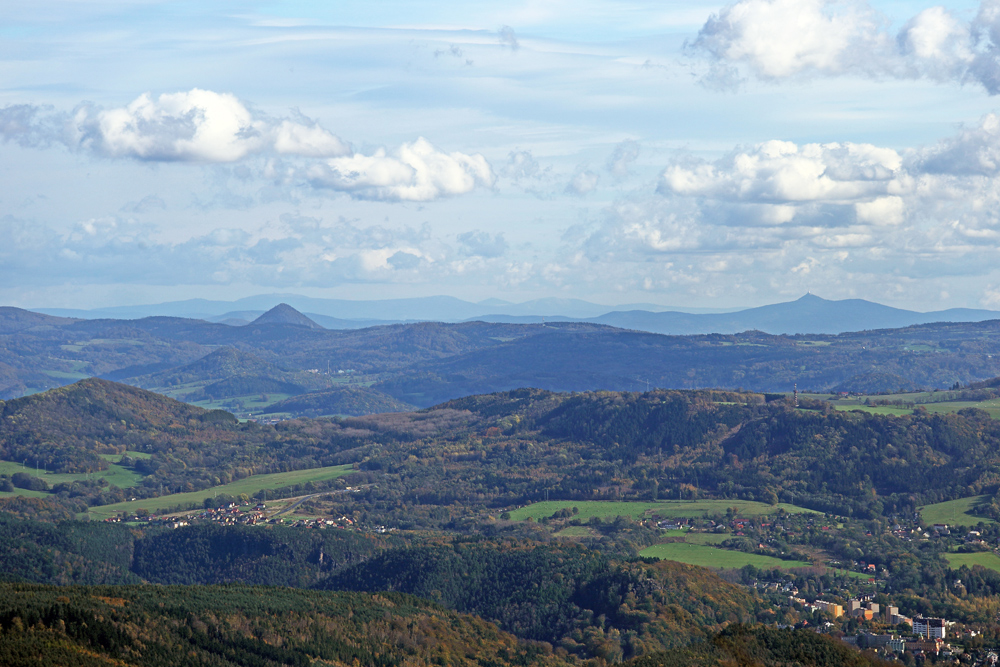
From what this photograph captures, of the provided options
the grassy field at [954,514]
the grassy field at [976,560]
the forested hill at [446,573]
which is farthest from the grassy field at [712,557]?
the grassy field at [954,514]

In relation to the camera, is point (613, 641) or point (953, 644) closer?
point (953, 644)

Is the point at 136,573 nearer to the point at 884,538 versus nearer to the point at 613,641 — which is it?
the point at 613,641

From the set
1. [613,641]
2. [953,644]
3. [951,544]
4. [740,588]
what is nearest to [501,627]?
[613,641]

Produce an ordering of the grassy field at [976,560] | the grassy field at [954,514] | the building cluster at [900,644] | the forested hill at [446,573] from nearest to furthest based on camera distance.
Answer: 1. the building cluster at [900,644]
2. the forested hill at [446,573]
3. the grassy field at [976,560]
4. the grassy field at [954,514]

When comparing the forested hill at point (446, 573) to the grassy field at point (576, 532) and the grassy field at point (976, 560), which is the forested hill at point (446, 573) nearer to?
the grassy field at point (576, 532)

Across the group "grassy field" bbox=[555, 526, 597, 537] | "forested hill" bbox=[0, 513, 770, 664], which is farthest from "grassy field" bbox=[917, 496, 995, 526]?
"forested hill" bbox=[0, 513, 770, 664]

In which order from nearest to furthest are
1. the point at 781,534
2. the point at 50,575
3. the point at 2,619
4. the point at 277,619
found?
the point at 2,619 → the point at 277,619 → the point at 50,575 → the point at 781,534

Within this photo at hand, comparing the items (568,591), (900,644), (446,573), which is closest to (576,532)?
(446,573)
